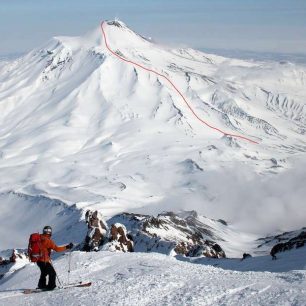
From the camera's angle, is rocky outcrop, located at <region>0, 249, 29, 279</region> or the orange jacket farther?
rocky outcrop, located at <region>0, 249, 29, 279</region>

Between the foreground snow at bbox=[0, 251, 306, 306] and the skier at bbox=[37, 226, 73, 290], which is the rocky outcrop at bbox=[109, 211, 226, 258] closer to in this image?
the foreground snow at bbox=[0, 251, 306, 306]

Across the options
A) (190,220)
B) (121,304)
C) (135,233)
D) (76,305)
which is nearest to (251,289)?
(121,304)

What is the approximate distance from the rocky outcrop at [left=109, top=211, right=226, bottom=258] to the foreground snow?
53.6 m

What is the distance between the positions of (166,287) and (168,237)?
318ft

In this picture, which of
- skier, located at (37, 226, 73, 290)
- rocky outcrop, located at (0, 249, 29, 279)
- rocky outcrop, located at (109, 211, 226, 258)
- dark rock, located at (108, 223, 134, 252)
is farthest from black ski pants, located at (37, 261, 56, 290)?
rocky outcrop, located at (109, 211, 226, 258)

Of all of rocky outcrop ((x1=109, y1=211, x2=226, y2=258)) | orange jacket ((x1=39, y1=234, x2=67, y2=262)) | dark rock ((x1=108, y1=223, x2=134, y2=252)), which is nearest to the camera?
orange jacket ((x1=39, y1=234, x2=67, y2=262))

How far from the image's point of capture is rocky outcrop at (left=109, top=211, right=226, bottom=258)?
88.8 m

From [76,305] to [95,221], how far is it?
72277 mm

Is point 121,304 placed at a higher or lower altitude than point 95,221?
lower

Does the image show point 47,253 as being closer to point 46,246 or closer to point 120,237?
point 46,246

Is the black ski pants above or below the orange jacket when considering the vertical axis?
below

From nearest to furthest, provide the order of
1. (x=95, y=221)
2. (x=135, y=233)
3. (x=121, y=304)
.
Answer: (x=121, y=304), (x=95, y=221), (x=135, y=233)

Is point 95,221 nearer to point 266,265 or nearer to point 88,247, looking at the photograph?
point 88,247

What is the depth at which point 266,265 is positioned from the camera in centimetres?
Result: 3634
